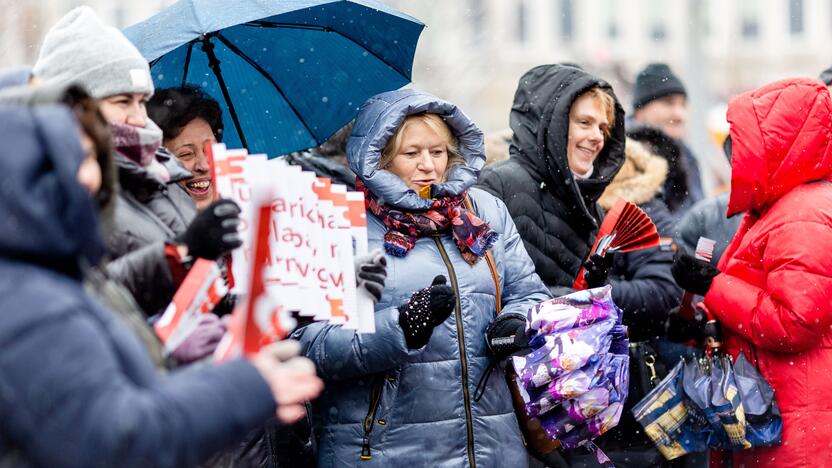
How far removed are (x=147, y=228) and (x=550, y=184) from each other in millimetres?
2236

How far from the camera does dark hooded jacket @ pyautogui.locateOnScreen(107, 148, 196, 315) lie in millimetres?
3264

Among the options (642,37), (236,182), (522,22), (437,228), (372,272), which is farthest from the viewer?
(522,22)

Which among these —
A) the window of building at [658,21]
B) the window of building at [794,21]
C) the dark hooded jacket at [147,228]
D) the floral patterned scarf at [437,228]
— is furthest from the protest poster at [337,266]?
the window of building at [794,21]

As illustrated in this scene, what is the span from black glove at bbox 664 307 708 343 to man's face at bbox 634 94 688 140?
334cm

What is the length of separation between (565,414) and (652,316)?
4.07 feet

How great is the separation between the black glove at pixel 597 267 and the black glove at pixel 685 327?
1.63ft

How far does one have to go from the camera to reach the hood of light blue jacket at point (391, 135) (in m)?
4.45

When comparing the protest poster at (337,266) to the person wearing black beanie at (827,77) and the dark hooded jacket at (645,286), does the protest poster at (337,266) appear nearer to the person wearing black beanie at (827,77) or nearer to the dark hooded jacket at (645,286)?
the dark hooded jacket at (645,286)

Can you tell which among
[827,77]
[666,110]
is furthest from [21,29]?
[827,77]

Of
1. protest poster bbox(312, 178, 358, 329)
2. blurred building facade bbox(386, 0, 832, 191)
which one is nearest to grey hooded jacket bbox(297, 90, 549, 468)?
protest poster bbox(312, 178, 358, 329)

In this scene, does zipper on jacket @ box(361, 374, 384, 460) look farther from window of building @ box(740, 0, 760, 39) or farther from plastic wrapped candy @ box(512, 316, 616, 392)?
window of building @ box(740, 0, 760, 39)

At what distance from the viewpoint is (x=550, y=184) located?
532cm

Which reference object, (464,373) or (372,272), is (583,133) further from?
(372,272)

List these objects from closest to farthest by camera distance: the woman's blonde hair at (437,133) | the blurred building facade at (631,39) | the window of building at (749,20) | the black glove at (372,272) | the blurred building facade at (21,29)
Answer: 1. the black glove at (372,272)
2. the woman's blonde hair at (437,133)
3. the blurred building facade at (21,29)
4. the blurred building facade at (631,39)
5. the window of building at (749,20)
